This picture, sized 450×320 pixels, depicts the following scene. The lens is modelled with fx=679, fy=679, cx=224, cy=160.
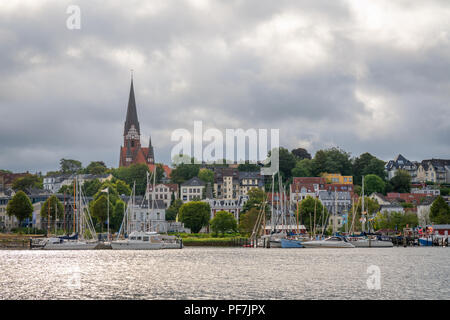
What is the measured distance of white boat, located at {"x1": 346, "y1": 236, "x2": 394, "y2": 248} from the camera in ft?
383

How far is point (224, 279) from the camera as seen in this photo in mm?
58094

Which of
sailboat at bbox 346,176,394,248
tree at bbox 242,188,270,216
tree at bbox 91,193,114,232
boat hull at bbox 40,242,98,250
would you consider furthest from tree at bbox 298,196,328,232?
boat hull at bbox 40,242,98,250

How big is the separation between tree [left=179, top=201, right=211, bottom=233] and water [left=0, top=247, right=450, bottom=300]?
5984 cm

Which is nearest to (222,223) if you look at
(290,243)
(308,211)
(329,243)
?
(308,211)

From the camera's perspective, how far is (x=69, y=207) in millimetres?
159250

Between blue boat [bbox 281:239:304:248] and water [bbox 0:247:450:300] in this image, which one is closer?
water [bbox 0:247:450:300]

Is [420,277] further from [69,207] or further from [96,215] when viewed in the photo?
[69,207]

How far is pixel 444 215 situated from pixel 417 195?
5773 cm

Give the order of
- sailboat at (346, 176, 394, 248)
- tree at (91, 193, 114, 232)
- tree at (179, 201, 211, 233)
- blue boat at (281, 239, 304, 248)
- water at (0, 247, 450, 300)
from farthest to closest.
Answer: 1. tree at (179, 201, 211, 233)
2. tree at (91, 193, 114, 232)
3. sailboat at (346, 176, 394, 248)
4. blue boat at (281, 239, 304, 248)
5. water at (0, 247, 450, 300)

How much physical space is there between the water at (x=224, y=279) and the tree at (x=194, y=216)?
59837mm

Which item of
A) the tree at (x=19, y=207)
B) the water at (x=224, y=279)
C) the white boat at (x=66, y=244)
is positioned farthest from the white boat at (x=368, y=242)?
the tree at (x=19, y=207)

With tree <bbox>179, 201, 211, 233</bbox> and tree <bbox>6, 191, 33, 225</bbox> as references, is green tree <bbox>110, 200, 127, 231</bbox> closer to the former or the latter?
tree <bbox>179, 201, 211, 233</bbox>

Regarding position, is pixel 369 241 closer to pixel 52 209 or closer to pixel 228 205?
pixel 228 205

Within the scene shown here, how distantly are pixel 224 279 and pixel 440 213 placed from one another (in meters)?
94.4
